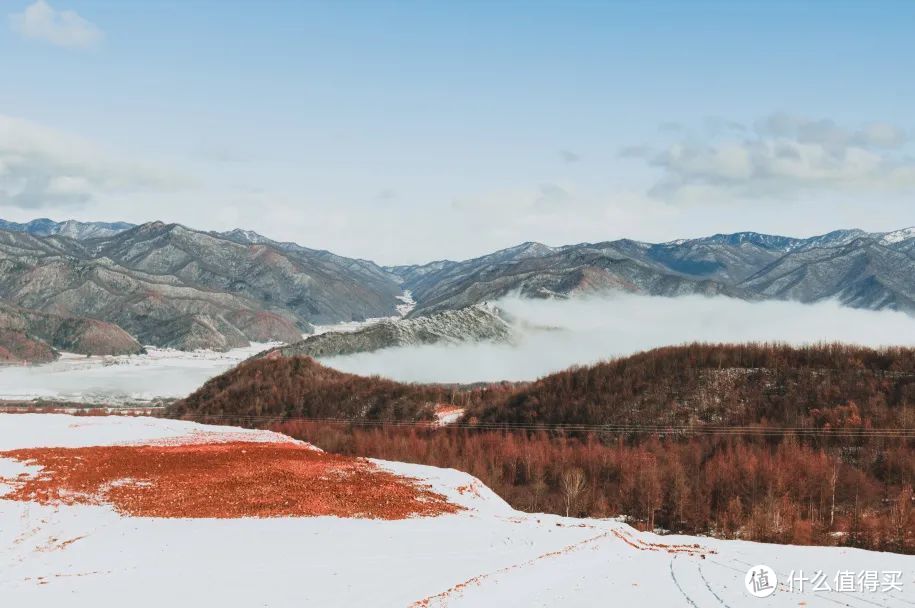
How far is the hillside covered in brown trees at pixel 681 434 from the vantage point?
6412 cm

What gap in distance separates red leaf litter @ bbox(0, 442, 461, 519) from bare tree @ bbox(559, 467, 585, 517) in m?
→ 19.8

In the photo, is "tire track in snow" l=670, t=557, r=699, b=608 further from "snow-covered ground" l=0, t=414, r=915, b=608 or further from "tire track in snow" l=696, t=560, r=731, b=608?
"tire track in snow" l=696, t=560, r=731, b=608

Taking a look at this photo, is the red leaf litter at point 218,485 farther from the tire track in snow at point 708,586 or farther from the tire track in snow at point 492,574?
the tire track in snow at point 708,586

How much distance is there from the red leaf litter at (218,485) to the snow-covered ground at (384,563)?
5.50ft

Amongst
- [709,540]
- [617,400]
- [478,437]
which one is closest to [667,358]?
[617,400]

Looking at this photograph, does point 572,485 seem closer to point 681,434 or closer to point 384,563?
point 681,434

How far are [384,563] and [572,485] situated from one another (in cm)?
4110

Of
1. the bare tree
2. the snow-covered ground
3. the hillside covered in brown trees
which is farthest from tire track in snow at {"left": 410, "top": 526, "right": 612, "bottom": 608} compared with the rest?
the bare tree

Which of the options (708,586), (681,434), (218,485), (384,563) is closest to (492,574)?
(384,563)

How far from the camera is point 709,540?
126 feet

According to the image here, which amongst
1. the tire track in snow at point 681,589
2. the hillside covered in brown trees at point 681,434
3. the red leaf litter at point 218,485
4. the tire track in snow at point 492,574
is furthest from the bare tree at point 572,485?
the tire track in snow at point 681,589

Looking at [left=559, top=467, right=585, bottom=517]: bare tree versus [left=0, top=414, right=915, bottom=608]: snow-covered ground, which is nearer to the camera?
[left=0, top=414, right=915, bottom=608]: snow-covered ground

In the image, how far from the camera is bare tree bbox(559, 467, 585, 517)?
2518 inches

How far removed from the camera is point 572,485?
67438 mm
